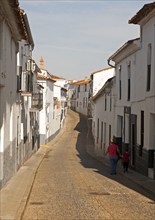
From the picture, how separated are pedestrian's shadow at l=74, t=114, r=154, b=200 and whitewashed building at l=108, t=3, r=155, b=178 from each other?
122 centimetres

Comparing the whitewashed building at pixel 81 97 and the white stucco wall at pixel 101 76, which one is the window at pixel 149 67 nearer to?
the white stucco wall at pixel 101 76

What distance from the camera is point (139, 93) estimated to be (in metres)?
20.3

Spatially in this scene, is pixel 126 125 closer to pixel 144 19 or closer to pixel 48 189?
pixel 144 19

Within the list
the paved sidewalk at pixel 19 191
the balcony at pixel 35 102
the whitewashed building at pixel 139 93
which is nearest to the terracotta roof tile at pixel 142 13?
the whitewashed building at pixel 139 93

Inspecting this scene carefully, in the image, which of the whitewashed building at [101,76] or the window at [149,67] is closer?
the window at [149,67]

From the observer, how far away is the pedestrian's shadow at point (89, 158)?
654 inches

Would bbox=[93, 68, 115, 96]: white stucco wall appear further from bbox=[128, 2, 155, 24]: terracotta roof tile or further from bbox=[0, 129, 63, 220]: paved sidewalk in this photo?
bbox=[0, 129, 63, 220]: paved sidewalk

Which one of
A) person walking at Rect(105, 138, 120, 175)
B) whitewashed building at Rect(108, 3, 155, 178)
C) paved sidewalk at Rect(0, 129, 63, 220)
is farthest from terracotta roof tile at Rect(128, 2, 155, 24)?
paved sidewalk at Rect(0, 129, 63, 220)

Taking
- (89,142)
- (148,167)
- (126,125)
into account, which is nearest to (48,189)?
(148,167)

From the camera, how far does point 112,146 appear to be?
65.8 ft

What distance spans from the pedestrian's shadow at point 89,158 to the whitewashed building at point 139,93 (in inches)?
48.1

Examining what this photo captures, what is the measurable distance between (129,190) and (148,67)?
18.9 ft

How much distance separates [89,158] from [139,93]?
13760 mm

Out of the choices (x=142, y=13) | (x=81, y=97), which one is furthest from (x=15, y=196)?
(x=81, y=97)
